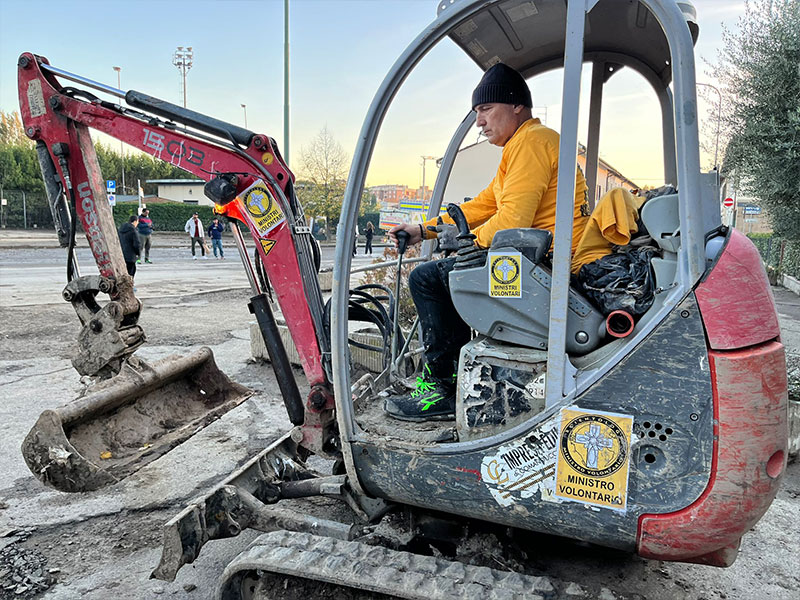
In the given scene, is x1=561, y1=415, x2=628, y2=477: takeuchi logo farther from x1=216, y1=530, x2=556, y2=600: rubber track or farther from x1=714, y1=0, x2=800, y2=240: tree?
x1=714, y1=0, x2=800, y2=240: tree

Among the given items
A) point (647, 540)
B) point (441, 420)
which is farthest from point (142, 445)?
point (647, 540)

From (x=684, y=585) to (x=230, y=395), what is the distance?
10.2 feet

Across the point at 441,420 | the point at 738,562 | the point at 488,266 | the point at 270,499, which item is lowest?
the point at 738,562

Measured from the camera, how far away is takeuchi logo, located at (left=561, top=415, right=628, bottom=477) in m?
2.11

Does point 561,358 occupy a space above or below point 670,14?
below

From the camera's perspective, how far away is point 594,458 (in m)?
2.14

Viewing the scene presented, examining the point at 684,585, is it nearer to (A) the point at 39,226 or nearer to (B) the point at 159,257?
(B) the point at 159,257

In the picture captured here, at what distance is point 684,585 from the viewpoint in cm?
307

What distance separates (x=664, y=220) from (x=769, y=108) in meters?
5.86

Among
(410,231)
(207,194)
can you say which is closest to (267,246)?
(207,194)

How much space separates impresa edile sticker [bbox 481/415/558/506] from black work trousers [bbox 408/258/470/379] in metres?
0.74

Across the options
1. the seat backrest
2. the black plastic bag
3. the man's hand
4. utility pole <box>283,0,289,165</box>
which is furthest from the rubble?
utility pole <box>283,0,289,165</box>

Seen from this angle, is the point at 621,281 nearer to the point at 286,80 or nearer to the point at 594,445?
the point at 594,445

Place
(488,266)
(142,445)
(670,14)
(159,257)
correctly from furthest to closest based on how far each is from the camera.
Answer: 1. (159,257)
2. (142,445)
3. (488,266)
4. (670,14)
